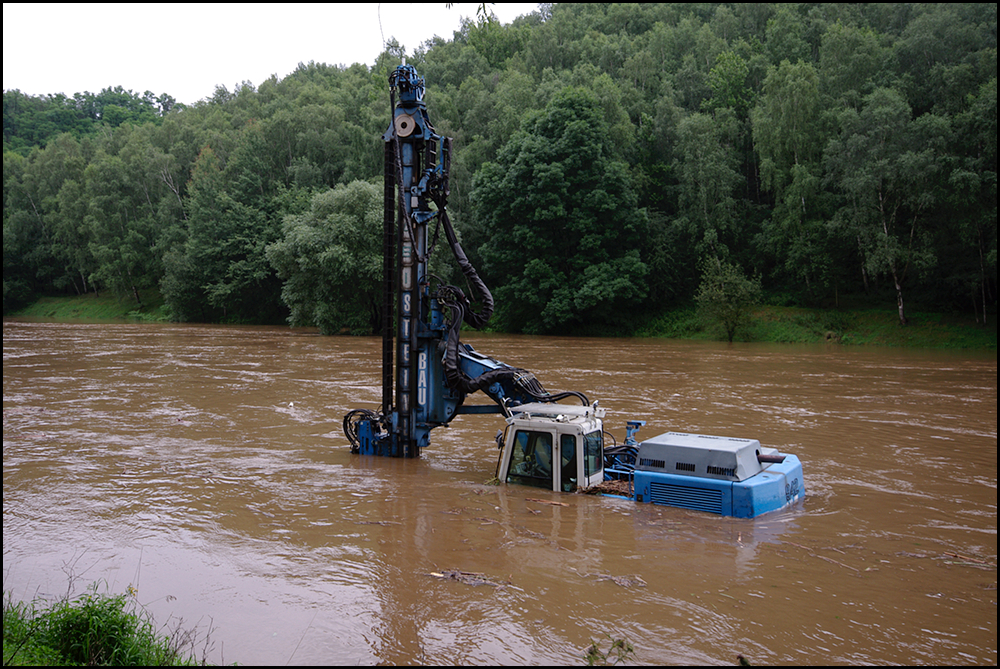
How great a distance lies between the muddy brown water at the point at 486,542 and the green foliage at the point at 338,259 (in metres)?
26.8

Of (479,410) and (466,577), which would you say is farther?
(479,410)

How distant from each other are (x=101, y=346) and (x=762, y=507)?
3902 cm

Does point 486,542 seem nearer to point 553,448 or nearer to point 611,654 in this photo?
point 553,448

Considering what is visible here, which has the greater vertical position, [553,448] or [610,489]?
[553,448]

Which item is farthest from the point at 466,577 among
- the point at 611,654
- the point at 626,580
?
the point at 611,654

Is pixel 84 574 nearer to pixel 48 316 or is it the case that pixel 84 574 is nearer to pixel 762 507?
pixel 762 507

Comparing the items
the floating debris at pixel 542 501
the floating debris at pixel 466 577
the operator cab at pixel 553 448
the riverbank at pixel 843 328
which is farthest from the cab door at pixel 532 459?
the riverbank at pixel 843 328

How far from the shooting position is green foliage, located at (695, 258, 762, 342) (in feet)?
139

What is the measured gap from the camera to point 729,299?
1674 inches

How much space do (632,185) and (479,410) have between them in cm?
4229

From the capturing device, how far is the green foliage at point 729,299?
42.3m

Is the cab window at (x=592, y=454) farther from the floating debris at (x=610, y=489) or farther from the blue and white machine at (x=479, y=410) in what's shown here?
the floating debris at (x=610, y=489)

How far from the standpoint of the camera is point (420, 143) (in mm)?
12859

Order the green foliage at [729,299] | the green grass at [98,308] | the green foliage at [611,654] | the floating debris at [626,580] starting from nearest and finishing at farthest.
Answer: the green foliage at [611,654] < the floating debris at [626,580] < the green foliage at [729,299] < the green grass at [98,308]
